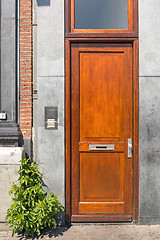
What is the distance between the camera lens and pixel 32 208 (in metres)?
3.30

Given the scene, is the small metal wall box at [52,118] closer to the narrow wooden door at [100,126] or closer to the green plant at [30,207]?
the narrow wooden door at [100,126]

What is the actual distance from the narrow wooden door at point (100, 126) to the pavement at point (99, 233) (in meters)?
0.23

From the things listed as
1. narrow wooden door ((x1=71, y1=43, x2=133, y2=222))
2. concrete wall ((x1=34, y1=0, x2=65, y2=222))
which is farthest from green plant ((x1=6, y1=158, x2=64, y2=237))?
narrow wooden door ((x1=71, y1=43, x2=133, y2=222))

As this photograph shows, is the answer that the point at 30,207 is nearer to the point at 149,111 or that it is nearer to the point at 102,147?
the point at 102,147

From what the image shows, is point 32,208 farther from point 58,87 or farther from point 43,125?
point 58,87

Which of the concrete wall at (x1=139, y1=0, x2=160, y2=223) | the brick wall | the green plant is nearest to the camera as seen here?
the green plant

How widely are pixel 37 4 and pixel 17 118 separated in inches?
83.0

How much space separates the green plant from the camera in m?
3.19

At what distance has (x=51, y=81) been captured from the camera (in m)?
3.64

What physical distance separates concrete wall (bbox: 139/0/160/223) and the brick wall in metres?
2.04

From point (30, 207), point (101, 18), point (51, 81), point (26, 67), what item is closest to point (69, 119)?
point (51, 81)

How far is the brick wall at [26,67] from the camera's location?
3721 mm

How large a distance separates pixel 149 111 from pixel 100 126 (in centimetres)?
93

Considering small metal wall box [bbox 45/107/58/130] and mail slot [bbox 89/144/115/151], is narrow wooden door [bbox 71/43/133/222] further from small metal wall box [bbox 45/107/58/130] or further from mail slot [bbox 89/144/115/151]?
small metal wall box [bbox 45/107/58/130]
